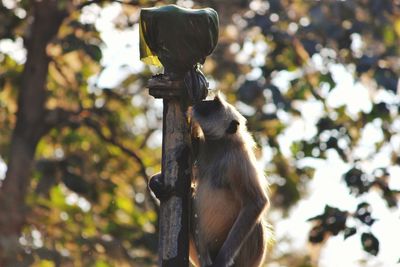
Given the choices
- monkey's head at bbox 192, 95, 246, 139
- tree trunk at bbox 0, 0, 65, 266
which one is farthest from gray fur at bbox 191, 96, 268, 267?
tree trunk at bbox 0, 0, 65, 266

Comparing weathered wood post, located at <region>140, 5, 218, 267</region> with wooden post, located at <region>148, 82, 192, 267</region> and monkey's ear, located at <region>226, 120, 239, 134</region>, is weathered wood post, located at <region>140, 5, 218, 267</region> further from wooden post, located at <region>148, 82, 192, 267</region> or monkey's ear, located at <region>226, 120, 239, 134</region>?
monkey's ear, located at <region>226, 120, 239, 134</region>

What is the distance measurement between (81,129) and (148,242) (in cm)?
187

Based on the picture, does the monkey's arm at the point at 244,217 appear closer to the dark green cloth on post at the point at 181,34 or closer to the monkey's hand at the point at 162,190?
the monkey's hand at the point at 162,190

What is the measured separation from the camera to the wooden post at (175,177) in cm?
438

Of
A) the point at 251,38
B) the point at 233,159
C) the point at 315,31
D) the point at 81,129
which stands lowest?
the point at 81,129

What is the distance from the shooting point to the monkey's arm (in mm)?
4738

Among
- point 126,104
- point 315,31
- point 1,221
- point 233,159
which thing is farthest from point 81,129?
point 233,159

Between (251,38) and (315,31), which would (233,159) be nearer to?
(315,31)

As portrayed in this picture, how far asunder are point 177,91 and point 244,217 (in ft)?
2.58

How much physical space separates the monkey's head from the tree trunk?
Answer: 520 cm

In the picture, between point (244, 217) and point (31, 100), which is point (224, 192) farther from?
point (31, 100)

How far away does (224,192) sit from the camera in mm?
5047

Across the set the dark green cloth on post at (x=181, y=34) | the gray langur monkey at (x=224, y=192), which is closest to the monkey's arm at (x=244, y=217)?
the gray langur monkey at (x=224, y=192)

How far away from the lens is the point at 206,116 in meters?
4.91
